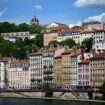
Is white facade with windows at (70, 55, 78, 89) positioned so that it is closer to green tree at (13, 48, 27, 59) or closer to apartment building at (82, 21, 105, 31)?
green tree at (13, 48, 27, 59)

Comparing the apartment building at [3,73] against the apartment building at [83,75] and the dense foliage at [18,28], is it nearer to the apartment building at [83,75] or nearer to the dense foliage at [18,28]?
the apartment building at [83,75]

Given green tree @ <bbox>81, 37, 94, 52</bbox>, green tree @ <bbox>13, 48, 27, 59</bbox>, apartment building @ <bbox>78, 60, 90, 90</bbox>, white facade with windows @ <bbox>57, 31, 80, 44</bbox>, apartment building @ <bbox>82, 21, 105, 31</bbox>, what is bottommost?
apartment building @ <bbox>78, 60, 90, 90</bbox>

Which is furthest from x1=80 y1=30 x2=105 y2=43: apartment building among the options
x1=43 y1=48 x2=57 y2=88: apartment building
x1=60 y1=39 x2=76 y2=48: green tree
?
x1=43 y1=48 x2=57 y2=88: apartment building

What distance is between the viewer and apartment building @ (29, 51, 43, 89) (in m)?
104

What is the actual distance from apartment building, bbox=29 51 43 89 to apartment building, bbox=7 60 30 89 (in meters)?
1.51

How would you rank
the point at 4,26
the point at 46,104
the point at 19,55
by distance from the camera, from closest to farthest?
the point at 46,104
the point at 19,55
the point at 4,26

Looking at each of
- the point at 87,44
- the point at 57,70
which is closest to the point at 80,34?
the point at 87,44

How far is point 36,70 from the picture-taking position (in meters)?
106

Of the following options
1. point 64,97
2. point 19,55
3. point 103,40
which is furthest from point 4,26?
point 64,97

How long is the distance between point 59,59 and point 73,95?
685 inches

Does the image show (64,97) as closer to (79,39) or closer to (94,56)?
(94,56)

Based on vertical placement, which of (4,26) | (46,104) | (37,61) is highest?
(4,26)

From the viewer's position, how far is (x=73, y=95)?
85438 millimetres

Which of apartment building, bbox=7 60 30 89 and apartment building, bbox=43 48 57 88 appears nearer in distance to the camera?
apartment building, bbox=43 48 57 88
